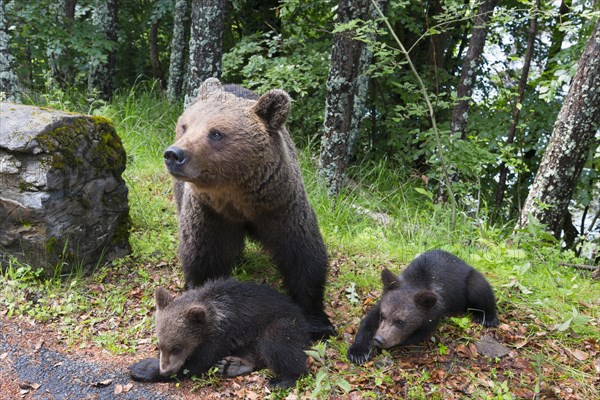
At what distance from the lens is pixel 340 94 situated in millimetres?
8039

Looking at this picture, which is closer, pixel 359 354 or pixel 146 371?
pixel 146 371

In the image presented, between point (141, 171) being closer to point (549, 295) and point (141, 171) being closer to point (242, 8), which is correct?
point (549, 295)

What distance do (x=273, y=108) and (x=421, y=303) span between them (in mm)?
1985

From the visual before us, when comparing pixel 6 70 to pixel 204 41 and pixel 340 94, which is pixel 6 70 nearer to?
pixel 204 41

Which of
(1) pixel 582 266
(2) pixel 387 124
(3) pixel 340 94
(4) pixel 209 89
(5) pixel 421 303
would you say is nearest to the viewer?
(5) pixel 421 303

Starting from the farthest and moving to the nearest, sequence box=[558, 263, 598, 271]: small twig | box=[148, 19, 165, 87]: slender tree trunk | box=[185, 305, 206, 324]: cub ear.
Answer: box=[148, 19, 165, 87]: slender tree trunk
box=[558, 263, 598, 271]: small twig
box=[185, 305, 206, 324]: cub ear

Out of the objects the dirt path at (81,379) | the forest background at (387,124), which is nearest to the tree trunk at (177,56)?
the forest background at (387,124)

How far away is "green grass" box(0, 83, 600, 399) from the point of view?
14.8 ft

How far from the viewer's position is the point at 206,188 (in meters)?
4.45

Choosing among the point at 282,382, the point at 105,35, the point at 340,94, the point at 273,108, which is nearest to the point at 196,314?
the point at 282,382

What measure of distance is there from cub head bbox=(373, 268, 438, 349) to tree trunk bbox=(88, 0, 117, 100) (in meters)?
8.09

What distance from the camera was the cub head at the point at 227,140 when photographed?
4.18 m

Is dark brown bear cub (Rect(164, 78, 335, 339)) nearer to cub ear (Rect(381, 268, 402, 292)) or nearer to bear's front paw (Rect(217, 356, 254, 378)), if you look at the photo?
cub ear (Rect(381, 268, 402, 292))

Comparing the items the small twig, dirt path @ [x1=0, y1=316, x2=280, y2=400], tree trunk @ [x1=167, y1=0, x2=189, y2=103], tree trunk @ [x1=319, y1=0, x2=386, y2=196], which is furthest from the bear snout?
tree trunk @ [x1=167, y1=0, x2=189, y2=103]
